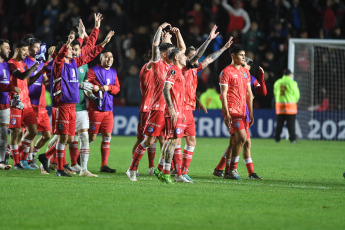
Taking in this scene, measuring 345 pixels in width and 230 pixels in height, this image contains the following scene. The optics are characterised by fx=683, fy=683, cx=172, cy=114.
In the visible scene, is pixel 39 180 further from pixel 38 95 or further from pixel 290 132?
pixel 290 132

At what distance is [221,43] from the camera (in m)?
23.1

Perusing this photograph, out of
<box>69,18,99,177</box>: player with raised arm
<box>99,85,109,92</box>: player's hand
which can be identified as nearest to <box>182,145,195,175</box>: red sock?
<box>69,18,99,177</box>: player with raised arm

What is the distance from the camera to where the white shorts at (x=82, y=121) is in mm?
11266

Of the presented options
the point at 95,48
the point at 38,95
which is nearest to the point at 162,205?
the point at 95,48

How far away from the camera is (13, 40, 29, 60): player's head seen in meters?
11.9

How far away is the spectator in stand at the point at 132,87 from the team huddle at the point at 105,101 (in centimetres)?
1069

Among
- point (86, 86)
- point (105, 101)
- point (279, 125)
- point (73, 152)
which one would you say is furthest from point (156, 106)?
point (279, 125)

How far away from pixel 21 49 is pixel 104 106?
1.76 meters

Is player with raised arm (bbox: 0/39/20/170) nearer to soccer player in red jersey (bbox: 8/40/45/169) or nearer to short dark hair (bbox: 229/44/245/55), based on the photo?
soccer player in red jersey (bbox: 8/40/45/169)

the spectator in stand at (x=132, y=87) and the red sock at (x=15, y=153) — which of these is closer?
the red sock at (x=15, y=153)

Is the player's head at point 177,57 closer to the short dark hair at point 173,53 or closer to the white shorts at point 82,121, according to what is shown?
the short dark hair at point 173,53

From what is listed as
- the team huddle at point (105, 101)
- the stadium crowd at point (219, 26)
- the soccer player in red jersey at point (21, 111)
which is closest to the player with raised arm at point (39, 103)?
the team huddle at point (105, 101)

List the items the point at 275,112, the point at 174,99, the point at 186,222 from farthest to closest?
the point at 275,112
the point at 174,99
the point at 186,222

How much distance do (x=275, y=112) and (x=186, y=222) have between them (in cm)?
1618
